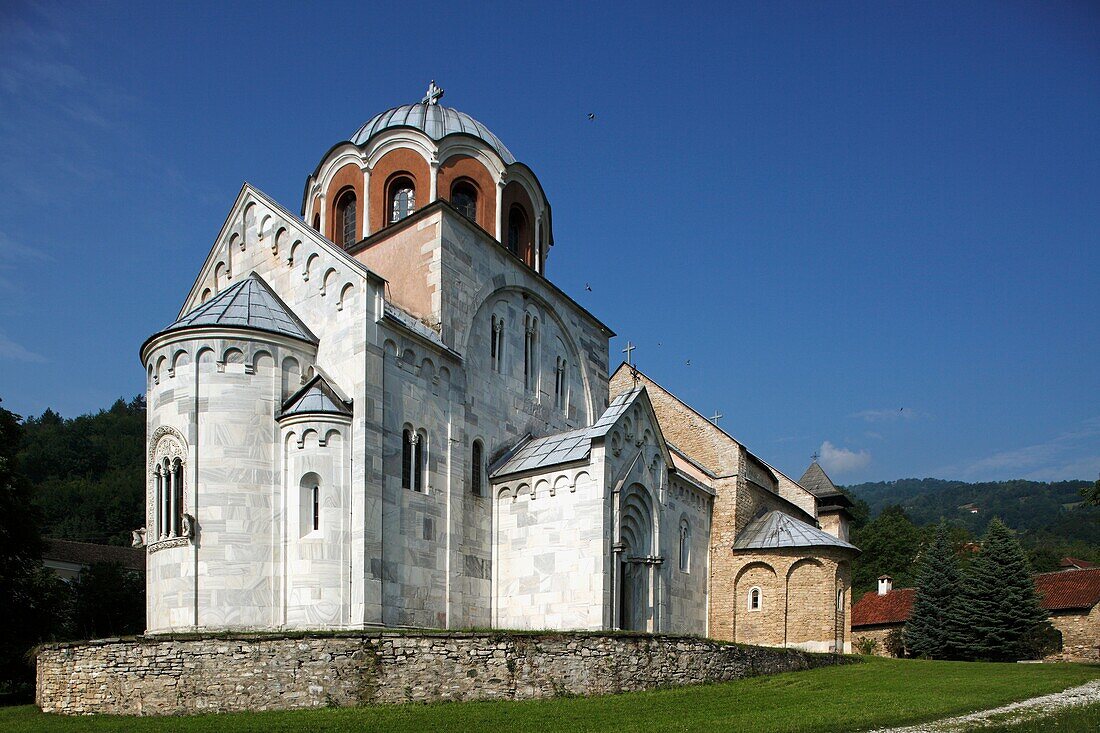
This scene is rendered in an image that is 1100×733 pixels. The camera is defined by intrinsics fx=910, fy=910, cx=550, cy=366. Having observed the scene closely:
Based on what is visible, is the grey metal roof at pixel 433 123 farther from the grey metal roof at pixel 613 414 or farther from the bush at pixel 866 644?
the bush at pixel 866 644

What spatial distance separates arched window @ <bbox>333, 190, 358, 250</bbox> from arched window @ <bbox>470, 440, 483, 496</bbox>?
7.82 m

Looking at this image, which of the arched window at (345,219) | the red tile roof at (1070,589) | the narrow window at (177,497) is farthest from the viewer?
the red tile roof at (1070,589)

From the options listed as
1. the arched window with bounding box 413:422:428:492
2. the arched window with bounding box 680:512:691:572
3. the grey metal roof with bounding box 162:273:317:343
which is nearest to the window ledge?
the grey metal roof with bounding box 162:273:317:343

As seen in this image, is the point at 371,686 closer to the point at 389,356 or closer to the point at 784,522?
the point at 389,356

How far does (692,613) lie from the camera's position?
3156 centimetres

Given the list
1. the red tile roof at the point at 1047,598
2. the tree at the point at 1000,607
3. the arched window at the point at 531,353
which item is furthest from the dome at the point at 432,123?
the red tile roof at the point at 1047,598

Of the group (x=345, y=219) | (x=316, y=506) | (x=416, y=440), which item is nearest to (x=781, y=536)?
(x=416, y=440)

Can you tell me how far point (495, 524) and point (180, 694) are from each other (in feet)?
31.9

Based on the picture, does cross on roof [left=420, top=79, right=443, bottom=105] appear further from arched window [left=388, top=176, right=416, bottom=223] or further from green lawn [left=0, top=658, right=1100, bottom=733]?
green lawn [left=0, top=658, right=1100, bottom=733]

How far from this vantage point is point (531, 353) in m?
27.5

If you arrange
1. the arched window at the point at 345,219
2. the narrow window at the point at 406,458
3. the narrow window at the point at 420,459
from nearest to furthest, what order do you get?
the narrow window at the point at 406,458
the narrow window at the point at 420,459
the arched window at the point at 345,219

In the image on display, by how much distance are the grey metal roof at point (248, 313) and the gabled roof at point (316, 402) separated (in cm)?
139

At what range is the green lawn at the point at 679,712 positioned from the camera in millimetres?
14156

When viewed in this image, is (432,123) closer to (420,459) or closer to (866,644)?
(420,459)
